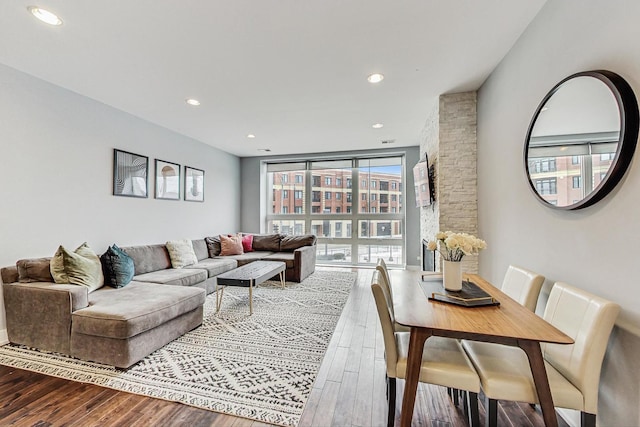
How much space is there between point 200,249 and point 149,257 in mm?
1137

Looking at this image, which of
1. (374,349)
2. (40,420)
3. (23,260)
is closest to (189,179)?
(23,260)

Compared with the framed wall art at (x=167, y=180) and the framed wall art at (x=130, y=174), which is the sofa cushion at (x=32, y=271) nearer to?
the framed wall art at (x=130, y=174)

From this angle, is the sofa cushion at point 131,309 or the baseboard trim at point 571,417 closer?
the baseboard trim at point 571,417

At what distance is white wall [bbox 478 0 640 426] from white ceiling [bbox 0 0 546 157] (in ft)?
1.08

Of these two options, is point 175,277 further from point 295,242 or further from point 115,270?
point 295,242

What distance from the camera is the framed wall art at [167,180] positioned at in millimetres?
4387

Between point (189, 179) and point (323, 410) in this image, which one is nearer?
point (323, 410)

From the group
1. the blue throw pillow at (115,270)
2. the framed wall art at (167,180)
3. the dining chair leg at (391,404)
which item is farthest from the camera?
the framed wall art at (167,180)

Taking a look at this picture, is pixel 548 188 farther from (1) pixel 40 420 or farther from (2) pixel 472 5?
(1) pixel 40 420

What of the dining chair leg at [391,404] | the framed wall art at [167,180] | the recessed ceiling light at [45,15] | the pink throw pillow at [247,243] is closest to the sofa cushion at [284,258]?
the pink throw pillow at [247,243]

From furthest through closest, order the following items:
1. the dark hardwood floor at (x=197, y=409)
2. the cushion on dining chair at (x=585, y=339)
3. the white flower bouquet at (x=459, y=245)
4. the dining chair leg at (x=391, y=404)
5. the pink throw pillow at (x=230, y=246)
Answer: the pink throw pillow at (x=230, y=246), the white flower bouquet at (x=459, y=245), the dark hardwood floor at (x=197, y=409), the dining chair leg at (x=391, y=404), the cushion on dining chair at (x=585, y=339)

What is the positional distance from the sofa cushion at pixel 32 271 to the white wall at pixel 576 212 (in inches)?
165

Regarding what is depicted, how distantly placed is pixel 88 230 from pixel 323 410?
11.4 ft

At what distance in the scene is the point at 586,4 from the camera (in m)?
1.55
